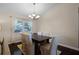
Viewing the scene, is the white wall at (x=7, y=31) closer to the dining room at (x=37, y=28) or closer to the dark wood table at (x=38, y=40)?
the dining room at (x=37, y=28)

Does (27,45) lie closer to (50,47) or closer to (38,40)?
(38,40)

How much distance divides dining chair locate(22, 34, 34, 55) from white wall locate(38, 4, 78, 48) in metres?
0.18

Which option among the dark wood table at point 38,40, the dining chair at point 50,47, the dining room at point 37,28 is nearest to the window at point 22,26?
the dining room at point 37,28

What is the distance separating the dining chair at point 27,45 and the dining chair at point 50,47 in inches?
5.4

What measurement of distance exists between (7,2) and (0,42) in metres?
0.51

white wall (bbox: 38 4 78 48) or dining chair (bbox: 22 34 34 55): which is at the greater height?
white wall (bbox: 38 4 78 48)

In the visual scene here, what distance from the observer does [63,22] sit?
148 cm

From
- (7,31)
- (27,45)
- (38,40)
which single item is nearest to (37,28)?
(38,40)

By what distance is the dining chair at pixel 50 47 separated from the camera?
147 cm

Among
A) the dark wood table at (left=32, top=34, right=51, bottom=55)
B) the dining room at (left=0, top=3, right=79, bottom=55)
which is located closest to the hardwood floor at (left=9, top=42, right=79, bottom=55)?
the dining room at (left=0, top=3, right=79, bottom=55)

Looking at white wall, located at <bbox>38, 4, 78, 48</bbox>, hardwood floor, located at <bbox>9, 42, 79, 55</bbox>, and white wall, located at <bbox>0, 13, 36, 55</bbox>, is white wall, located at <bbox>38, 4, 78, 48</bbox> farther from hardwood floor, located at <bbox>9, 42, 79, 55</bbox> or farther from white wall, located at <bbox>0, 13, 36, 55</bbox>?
white wall, located at <bbox>0, 13, 36, 55</bbox>

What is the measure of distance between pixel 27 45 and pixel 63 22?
54 centimetres

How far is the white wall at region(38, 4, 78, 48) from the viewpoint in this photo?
1.46 meters

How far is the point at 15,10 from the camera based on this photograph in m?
1.48
